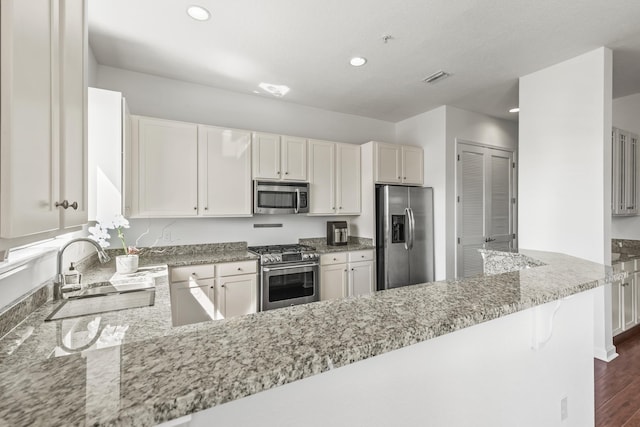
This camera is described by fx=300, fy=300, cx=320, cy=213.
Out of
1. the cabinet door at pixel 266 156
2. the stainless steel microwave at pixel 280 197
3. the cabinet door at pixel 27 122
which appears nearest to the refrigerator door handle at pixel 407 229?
the stainless steel microwave at pixel 280 197

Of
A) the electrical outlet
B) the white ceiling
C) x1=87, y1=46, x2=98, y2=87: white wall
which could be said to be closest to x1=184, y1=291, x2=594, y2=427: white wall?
the electrical outlet

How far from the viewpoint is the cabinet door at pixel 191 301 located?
2.73m

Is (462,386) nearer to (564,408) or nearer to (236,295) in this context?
(564,408)

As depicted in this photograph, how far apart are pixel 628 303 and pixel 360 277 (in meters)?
2.88

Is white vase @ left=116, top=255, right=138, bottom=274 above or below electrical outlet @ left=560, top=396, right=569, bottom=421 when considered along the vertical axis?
above

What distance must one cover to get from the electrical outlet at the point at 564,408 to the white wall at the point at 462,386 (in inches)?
0.6

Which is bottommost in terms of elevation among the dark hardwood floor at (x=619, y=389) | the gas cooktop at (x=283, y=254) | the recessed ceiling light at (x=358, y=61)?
the dark hardwood floor at (x=619, y=389)

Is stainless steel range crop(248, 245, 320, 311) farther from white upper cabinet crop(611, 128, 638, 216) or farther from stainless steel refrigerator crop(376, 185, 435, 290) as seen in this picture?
white upper cabinet crop(611, 128, 638, 216)

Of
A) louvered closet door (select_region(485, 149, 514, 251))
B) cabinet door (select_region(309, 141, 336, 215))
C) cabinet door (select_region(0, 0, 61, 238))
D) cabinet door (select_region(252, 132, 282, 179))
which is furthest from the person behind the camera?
louvered closet door (select_region(485, 149, 514, 251))

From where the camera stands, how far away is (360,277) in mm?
3770

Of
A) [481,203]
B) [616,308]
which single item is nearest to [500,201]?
[481,203]

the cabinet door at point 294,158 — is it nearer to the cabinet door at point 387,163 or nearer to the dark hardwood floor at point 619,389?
the cabinet door at point 387,163

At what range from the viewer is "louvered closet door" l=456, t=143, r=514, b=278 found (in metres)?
4.18

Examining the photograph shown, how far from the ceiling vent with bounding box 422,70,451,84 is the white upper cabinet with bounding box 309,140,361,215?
1.22 metres
